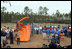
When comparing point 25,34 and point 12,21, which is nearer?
point 25,34

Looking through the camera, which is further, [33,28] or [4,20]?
[4,20]

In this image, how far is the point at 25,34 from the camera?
10477mm

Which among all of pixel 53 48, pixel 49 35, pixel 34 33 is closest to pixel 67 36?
pixel 49 35

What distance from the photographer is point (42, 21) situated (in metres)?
30.9

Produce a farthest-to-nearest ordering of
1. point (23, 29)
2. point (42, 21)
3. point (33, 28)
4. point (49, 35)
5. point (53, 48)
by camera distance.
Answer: point (42, 21)
point (33, 28)
point (49, 35)
point (23, 29)
point (53, 48)

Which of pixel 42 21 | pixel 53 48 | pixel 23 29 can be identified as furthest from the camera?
pixel 42 21

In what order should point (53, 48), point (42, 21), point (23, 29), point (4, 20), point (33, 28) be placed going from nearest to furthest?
point (53, 48)
point (23, 29)
point (33, 28)
point (4, 20)
point (42, 21)

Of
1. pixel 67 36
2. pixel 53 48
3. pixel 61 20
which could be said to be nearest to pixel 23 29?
A: pixel 53 48

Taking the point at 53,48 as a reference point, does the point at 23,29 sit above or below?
above

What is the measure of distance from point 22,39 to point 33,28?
13.7 feet

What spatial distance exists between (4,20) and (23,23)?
1911cm

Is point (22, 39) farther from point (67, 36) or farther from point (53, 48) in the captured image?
point (67, 36)

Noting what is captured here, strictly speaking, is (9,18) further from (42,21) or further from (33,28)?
(33,28)

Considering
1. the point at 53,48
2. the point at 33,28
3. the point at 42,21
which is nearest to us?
the point at 53,48
